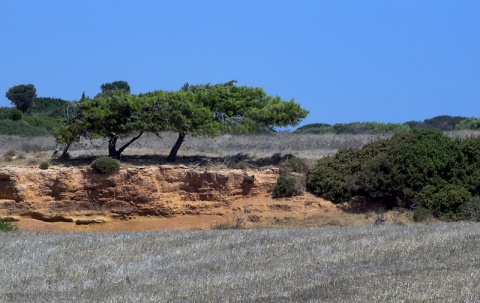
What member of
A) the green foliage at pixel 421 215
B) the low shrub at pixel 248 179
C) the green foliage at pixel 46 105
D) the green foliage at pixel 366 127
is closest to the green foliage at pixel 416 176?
the green foliage at pixel 421 215

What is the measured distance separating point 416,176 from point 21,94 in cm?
6285

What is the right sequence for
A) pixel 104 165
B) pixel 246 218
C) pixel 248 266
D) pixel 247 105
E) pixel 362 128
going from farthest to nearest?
pixel 362 128 < pixel 247 105 < pixel 104 165 < pixel 246 218 < pixel 248 266

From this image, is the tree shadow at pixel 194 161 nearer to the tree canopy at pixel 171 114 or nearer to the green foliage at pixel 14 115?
the tree canopy at pixel 171 114

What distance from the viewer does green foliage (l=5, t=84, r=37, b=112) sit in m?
88.3

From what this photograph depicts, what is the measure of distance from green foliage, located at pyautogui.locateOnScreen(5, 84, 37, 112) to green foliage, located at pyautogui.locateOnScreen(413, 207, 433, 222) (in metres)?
64.0

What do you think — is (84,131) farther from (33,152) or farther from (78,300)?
(78,300)

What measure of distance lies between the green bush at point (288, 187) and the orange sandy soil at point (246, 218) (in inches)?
11.1

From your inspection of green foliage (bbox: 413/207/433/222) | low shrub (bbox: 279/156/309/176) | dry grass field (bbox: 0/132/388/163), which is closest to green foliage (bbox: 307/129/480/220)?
green foliage (bbox: 413/207/433/222)

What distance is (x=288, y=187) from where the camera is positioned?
117 feet

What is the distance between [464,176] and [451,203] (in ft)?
6.77

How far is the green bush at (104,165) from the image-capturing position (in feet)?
119

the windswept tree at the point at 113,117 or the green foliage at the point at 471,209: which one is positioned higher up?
the windswept tree at the point at 113,117

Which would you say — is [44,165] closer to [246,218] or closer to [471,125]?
[246,218]

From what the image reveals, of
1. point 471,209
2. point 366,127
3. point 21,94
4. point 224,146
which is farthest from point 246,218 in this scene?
point 21,94
